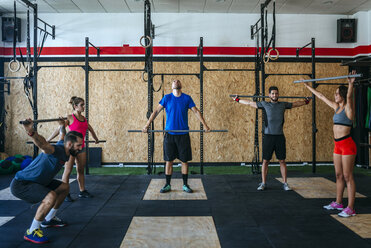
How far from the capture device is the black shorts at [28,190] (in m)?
2.07

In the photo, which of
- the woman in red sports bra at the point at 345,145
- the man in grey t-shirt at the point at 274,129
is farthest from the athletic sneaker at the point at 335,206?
the man in grey t-shirt at the point at 274,129

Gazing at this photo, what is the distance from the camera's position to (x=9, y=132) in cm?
538

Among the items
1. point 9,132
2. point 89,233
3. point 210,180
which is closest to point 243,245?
point 89,233

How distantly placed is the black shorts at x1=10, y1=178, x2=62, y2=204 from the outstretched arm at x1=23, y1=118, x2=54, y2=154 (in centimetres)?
30

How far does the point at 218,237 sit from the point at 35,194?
1486 mm

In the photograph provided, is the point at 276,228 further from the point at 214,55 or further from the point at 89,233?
the point at 214,55

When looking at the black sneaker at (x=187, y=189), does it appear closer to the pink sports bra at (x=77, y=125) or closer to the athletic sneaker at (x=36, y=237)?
the pink sports bra at (x=77, y=125)

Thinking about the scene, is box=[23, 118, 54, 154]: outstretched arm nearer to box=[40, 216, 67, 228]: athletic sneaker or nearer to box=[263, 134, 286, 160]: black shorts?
box=[40, 216, 67, 228]: athletic sneaker

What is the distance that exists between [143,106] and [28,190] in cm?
342

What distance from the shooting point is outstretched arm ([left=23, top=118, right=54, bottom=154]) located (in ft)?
6.26

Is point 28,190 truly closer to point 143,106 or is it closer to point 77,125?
point 77,125

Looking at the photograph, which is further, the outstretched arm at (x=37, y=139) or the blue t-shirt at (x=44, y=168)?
the blue t-shirt at (x=44, y=168)

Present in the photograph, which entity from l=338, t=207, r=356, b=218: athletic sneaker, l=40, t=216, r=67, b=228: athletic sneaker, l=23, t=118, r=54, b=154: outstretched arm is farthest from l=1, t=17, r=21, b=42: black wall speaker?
l=338, t=207, r=356, b=218: athletic sneaker

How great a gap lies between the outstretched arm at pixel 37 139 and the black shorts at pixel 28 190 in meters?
0.30
